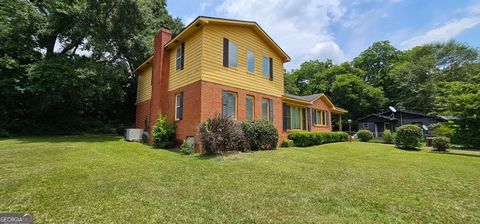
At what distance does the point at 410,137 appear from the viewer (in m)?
15.0

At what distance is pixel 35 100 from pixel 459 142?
3219 centimetres

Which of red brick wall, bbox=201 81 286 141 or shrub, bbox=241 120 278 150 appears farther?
shrub, bbox=241 120 278 150

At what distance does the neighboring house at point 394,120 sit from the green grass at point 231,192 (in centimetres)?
2609

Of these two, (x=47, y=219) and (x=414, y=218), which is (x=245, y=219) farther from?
(x=47, y=219)

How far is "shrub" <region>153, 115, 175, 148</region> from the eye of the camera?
12289 millimetres

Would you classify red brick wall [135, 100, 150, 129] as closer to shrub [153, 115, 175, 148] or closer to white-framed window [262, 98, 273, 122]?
shrub [153, 115, 175, 148]

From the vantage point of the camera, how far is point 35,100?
19.2 metres

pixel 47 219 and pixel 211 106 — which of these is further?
pixel 211 106

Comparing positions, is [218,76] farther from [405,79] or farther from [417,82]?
[417,82]

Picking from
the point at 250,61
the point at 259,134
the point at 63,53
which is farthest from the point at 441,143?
the point at 63,53

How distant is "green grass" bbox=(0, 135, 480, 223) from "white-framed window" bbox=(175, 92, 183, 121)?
4.63 meters

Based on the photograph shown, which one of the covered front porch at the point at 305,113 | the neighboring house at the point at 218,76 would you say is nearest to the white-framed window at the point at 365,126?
the covered front porch at the point at 305,113

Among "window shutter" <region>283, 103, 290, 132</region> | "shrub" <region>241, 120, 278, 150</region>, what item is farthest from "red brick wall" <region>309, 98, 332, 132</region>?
"shrub" <region>241, 120, 278, 150</region>

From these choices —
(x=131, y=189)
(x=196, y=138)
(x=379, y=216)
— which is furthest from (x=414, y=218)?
(x=196, y=138)
